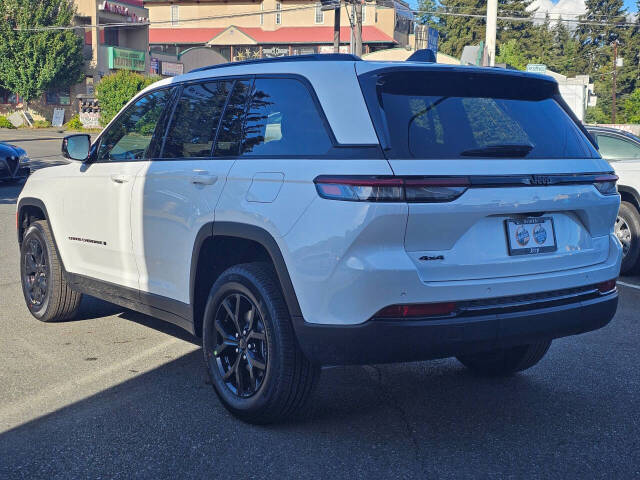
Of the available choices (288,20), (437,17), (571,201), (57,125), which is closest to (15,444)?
(571,201)

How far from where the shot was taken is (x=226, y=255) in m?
4.43

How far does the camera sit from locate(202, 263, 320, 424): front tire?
387cm

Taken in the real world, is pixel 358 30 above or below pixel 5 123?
above

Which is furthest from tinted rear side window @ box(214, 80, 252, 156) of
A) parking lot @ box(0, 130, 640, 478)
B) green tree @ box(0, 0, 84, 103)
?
green tree @ box(0, 0, 84, 103)

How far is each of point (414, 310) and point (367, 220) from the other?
1.48 feet

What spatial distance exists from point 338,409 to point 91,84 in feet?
193

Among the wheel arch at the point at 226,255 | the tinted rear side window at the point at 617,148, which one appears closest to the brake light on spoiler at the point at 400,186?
the wheel arch at the point at 226,255

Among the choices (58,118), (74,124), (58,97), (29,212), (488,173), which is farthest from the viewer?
(58,97)

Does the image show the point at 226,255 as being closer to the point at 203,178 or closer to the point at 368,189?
the point at 203,178

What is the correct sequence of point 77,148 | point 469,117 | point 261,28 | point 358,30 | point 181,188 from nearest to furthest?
point 469,117 → point 181,188 → point 77,148 → point 358,30 → point 261,28

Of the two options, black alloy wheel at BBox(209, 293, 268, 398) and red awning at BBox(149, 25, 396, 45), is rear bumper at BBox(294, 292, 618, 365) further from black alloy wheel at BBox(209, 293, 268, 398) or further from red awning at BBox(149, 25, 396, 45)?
red awning at BBox(149, 25, 396, 45)

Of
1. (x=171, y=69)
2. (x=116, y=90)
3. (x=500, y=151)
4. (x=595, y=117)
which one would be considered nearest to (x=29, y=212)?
(x=500, y=151)

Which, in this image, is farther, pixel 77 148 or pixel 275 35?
pixel 275 35

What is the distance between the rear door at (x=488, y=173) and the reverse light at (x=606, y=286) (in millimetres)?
126
